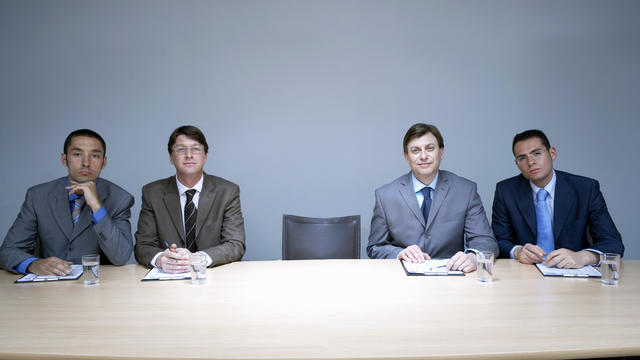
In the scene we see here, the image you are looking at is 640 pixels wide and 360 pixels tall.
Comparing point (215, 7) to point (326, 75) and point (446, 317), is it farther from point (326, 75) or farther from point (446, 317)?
point (446, 317)

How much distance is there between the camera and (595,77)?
3.96 metres

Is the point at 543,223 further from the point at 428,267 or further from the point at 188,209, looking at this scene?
the point at 188,209

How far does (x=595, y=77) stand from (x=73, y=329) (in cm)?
454

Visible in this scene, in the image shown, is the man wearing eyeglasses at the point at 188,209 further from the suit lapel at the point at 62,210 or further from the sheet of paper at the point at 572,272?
the sheet of paper at the point at 572,272

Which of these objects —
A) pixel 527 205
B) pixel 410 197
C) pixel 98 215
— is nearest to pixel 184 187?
pixel 98 215

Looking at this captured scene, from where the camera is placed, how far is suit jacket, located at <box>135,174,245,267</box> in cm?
263

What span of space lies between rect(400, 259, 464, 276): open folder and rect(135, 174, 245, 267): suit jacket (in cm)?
102

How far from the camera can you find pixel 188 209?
2693 mm

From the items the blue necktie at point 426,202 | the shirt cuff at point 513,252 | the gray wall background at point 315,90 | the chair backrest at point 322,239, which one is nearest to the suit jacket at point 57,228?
the chair backrest at point 322,239

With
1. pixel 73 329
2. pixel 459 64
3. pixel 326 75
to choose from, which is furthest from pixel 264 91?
pixel 73 329

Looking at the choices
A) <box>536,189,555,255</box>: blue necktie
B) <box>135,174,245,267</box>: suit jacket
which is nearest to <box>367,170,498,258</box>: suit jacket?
<box>536,189,555,255</box>: blue necktie

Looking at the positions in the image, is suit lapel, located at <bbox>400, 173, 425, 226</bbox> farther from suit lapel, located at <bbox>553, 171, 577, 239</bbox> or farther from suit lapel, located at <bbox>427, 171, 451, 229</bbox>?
suit lapel, located at <bbox>553, 171, 577, 239</bbox>

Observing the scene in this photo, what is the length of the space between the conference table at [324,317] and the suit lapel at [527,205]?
62 centimetres

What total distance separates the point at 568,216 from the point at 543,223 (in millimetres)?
151
